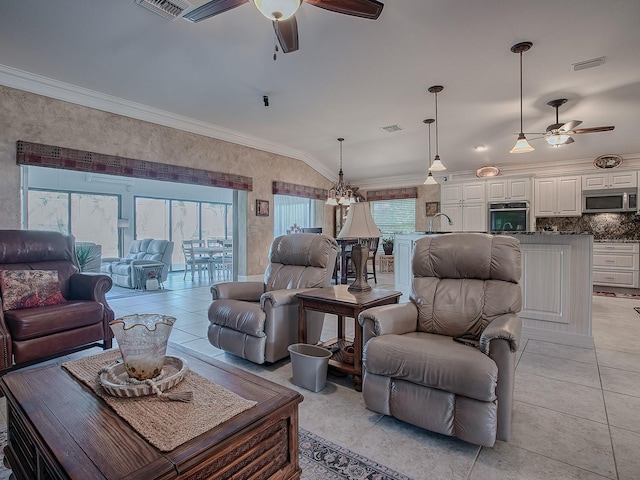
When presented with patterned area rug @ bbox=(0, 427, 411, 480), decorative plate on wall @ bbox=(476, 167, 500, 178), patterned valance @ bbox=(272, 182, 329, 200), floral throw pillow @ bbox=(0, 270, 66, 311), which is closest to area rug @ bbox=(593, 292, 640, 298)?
decorative plate on wall @ bbox=(476, 167, 500, 178)

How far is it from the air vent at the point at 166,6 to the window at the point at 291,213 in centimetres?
431

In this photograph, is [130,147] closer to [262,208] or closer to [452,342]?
[262,208]

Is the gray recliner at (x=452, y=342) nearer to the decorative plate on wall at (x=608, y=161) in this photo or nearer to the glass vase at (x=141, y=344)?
the glass vase at (x=141, y=344)

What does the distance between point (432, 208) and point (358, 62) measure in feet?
16.9

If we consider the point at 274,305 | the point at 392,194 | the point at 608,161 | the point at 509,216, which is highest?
the point at 608,161

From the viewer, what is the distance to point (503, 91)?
420cm

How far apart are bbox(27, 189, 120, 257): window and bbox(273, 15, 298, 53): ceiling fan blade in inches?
306

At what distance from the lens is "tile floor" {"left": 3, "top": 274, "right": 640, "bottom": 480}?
5.11ft

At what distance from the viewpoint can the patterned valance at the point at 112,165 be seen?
382cm

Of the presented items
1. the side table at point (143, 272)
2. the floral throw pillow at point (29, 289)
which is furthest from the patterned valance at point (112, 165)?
the side table at point (143, 272)

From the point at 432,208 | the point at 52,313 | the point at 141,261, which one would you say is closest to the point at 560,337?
the point at 52,313

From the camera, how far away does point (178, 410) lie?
116cm

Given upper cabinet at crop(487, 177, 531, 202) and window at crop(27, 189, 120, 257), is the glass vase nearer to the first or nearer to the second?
upper cabinet at crop(487, 177, 531, 202)

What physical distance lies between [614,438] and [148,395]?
226cm
